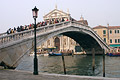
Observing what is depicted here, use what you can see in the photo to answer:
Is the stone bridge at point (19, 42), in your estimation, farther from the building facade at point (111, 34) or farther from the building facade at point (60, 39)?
the building facade at point (60, 39)

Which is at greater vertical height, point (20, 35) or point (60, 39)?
point (60, 39)

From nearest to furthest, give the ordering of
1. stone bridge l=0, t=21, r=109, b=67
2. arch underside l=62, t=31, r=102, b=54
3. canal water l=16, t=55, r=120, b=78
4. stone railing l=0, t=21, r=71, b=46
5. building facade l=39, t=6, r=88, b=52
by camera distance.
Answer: stone bridge l=0, t=21, r=109, b=67
stone railing l=0, t=21, r=71, b=46
canal water l=16, t=55, r=120, b=78
arch underside l=62, t=31, r=102, b=54
building facade l=39, t=6, r=88, b=52

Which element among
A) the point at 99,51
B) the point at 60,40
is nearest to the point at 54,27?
the point at 99,51

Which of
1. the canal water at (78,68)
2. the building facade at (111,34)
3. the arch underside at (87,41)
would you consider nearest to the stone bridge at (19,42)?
the canal water at (78,68)

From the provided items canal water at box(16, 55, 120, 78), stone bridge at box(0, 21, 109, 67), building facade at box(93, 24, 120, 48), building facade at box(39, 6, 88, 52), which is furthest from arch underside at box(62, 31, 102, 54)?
building facade at box(39, 6, 88, 52)

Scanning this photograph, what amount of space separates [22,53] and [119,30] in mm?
37092

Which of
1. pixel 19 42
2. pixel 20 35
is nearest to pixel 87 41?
pixel 20 35

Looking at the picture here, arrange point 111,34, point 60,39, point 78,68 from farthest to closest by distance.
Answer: point 60,39 → point 111,34 → point 78,68

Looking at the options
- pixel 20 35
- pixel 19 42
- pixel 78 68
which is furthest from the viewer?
pixel 78 68

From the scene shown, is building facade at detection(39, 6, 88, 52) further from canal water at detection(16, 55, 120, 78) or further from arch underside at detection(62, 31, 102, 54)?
canal water at detection(16, 55, 120, 78)

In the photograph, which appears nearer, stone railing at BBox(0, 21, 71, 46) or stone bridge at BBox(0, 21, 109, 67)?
stone bridge at BBox(0, 21, 109, 67)

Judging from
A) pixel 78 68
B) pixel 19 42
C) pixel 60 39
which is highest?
pixel 60 39

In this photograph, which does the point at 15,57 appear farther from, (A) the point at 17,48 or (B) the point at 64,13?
(B) the point at 64,13

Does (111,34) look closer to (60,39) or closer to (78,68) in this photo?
(60,39)
